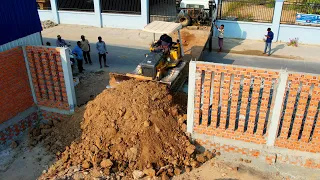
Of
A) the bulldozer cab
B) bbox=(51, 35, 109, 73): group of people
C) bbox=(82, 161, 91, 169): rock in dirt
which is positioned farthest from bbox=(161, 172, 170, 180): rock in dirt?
bbox=(51, 35, 109, 73): group of people

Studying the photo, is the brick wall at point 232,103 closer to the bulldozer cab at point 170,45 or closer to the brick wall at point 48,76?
the bulldozer cab at point 170,45

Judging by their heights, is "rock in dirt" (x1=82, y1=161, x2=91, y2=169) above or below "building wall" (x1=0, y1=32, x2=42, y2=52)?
below

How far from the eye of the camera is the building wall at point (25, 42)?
8.85m

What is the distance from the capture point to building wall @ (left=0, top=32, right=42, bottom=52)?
885cm

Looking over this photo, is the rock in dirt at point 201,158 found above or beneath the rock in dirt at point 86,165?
beneath

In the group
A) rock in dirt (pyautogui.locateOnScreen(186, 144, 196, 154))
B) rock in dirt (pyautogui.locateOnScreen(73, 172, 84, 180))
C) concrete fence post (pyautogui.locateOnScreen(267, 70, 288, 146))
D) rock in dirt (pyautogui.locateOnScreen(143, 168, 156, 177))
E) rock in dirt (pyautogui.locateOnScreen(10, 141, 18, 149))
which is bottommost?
rock in dirt (pyautogui.locateOnScreen(10, 141, 18, 149))

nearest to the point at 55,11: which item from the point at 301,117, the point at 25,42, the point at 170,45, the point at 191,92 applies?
the point at 25,42

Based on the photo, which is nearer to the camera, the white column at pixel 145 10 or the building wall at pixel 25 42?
the building wall at pixel 25 42

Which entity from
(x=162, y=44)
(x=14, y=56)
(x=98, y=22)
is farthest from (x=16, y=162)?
(x=98, y=22)

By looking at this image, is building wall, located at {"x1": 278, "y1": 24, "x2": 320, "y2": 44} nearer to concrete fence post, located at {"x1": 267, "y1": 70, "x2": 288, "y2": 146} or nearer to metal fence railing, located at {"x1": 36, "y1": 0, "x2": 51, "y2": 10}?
concrete fence post, located at {"x1": 267, "y1": 70, "x2": 288, "y2": 146}

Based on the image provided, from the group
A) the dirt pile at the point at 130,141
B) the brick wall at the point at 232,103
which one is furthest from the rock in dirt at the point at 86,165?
the brick wall at the point at 232,103

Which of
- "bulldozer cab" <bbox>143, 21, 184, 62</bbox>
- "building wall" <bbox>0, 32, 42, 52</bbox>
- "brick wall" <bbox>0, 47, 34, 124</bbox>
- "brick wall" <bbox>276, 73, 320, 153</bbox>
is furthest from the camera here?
"bulldozer cab" <bbox>143, 21, 184, 62</bbox>

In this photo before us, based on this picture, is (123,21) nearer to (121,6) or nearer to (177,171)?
(121,6)

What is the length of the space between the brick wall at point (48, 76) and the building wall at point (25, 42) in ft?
1.19
